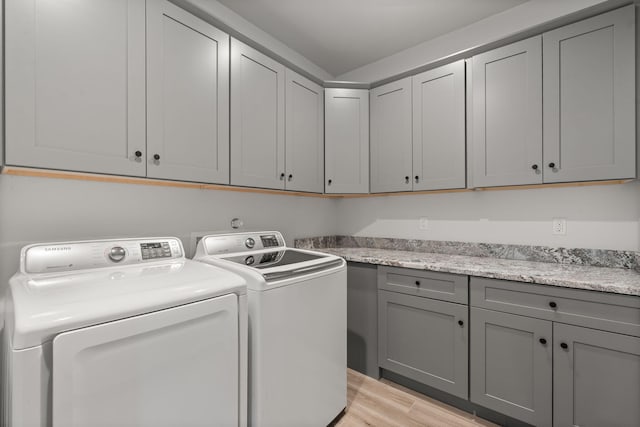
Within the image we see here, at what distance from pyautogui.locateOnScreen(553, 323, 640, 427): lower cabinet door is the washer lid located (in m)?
1.59

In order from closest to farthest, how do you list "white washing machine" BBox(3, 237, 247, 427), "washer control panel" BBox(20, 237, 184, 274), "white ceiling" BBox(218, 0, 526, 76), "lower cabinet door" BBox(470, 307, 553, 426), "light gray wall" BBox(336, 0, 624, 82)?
"white washing machine" BBox(3, 237, 247, 427) → "washer control panel" BBox(20, 237, 184, 274) → "lower cabinet door" BBox(470, 307, 553, 426) → "light gray wall" BBox(336, 0, 624, 82) → "white ceiling" BBox(218, 0, 526, 76)

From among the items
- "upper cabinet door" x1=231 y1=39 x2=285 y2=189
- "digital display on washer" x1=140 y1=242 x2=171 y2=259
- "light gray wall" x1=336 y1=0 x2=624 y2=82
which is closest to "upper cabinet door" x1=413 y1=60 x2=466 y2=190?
"light gray wall" x1=336 y1=0 x2=624 y2=82

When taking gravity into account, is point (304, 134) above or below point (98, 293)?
above

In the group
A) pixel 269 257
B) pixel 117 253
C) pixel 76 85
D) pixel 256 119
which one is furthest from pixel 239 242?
pixel 76 85

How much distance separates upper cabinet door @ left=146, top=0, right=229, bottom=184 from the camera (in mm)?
1372

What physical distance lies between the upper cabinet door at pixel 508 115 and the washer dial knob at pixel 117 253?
2.07 m

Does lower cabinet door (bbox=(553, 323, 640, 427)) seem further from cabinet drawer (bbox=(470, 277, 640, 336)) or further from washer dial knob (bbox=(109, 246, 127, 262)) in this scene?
washer dial knob (bbox=(109, 246, 127, 262))

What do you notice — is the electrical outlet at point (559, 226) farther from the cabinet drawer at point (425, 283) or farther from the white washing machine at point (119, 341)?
the white washing machine at point (119, 341)

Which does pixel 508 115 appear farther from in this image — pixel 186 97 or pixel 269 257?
pixel 186 97

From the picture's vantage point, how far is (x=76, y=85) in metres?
1.14

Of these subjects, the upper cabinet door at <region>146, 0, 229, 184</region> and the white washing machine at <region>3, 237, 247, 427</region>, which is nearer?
the white washing machine at <region>3, 237, 247, 427</region>

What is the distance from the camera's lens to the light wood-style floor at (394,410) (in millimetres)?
1667

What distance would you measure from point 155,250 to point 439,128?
6.45 feet

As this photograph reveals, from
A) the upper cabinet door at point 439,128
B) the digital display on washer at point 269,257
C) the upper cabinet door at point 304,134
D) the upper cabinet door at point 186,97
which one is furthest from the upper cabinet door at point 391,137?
the upper cabinet door at point 186,97
